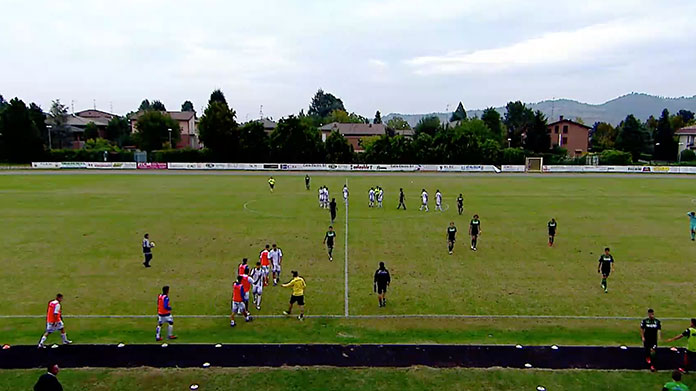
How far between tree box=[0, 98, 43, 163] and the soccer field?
4587 centimetres

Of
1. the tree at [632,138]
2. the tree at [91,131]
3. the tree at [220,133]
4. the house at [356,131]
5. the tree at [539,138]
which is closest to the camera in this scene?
the tree at [220,133]

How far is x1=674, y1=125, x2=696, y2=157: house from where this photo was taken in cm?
8969

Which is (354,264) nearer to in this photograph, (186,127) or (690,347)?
(690,347)

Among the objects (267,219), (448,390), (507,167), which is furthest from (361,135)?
(448,390)

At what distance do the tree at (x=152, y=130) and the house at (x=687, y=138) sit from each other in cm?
9186

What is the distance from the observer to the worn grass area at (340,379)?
1039 centimetres

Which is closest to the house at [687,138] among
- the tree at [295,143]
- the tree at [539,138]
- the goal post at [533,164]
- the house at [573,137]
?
the house at [573,137]

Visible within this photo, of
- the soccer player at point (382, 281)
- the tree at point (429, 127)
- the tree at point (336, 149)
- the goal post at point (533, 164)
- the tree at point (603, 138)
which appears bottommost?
the soccer player at point (382, 281)

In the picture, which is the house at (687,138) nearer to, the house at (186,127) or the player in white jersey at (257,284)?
the house at (186,127)

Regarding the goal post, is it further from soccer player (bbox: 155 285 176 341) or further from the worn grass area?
soccer player (bbox: 155 285 176 341)

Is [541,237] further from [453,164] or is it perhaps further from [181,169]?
[181,169]

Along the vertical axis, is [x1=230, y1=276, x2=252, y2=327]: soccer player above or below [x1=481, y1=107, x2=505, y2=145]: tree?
below

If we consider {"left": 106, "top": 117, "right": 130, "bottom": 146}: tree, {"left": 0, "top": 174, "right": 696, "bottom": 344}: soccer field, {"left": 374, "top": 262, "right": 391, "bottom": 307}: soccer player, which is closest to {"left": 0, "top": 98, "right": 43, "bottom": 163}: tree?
{"left": 106, "top": 117, "right": 130, "bottom": 146}: tree

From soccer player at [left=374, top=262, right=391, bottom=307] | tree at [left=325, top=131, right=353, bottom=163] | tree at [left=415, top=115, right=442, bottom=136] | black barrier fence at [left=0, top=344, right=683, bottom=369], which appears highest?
tree at [left=415, top=115, right=442, bottom=136]
